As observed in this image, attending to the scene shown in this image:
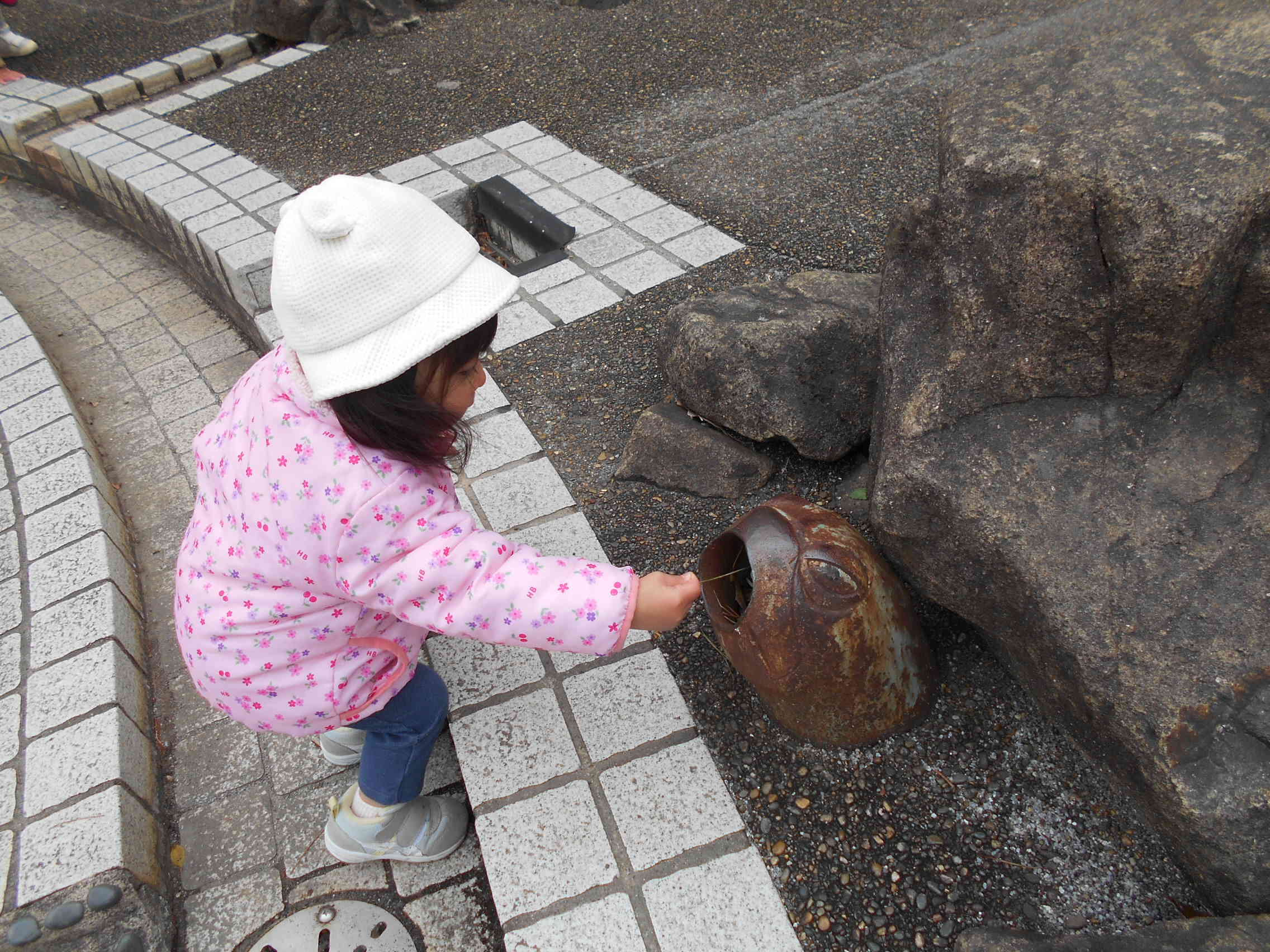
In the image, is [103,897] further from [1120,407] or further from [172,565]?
[1120,407]

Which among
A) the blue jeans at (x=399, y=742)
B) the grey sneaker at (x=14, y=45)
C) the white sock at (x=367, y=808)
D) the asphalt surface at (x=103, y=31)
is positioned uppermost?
the blue jeans at (x=399, y=742)

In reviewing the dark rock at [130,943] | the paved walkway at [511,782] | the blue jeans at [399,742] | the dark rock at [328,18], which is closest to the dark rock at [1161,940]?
the paved walkway at [511,782]

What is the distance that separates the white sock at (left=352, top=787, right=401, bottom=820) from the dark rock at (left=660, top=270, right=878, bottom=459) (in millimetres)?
1452

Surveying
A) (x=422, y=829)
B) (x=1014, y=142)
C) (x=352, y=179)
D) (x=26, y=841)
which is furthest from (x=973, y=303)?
(x=26, y=841)

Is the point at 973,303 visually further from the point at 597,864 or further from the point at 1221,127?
the point at 597,864

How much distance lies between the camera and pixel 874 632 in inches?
78.5

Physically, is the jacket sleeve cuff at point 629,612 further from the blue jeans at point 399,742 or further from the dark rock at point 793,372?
the dark rock at point 793,372

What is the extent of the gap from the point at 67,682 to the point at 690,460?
6.33 ft

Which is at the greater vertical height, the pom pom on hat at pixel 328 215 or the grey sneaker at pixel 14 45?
the pom pom on hat at pixel 328 215

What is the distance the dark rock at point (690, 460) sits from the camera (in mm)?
2811

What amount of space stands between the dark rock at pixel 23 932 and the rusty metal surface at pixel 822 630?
1705mm

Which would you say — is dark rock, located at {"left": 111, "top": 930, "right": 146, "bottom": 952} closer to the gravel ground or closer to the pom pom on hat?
the gravel ground

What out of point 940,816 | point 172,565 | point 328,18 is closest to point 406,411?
point 940,816

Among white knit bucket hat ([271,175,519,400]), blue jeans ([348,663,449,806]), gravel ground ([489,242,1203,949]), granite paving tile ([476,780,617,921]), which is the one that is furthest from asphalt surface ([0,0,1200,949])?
white knit bucket hat ([271,175,519,400])
